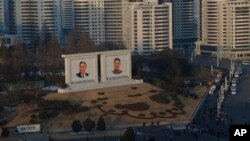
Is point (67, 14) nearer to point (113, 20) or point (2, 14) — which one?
point (113, 20)

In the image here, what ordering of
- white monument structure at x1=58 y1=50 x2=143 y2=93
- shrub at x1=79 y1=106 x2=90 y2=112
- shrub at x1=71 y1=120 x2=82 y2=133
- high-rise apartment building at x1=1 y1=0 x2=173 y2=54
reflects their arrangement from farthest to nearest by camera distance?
A: 1. high-rise apartment building at x1=1 y1=0 x2=173 y2=54
2. white monument structure at x1=58 y1=50 x2=143 y2=93
3. shrub at x1=79 y1=106 x2=90 y2=112
4. shrub at x1=71 y1=120 x2=82 y2=133

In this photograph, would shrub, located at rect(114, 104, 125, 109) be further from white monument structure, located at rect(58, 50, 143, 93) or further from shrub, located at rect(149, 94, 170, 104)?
white monument structure, located at rect(58, 50, 143, 93)

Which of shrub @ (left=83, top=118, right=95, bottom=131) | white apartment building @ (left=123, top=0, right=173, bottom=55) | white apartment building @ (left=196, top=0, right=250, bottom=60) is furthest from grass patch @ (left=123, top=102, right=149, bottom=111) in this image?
white apartment building @ (left=196, top=0, right=250, bottom=60)

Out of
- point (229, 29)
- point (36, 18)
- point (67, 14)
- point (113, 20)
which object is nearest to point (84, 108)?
point (113, 20)

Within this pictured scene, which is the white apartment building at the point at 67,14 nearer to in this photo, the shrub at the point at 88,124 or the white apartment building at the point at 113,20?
the white apartment building at the point at 113,20

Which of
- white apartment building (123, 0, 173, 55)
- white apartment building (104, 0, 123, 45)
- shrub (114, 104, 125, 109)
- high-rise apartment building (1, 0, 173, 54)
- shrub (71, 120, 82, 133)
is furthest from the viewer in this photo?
white apartment building (104, 0, 123, 45)

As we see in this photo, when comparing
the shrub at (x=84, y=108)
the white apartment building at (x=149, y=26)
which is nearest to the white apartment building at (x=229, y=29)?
the white apartment building at (x=149, y=26)

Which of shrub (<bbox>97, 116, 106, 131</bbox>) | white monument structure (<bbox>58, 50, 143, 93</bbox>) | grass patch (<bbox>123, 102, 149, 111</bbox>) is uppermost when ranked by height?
white monument structure (<bbox>58, 50, 143, 93</bbox>)
